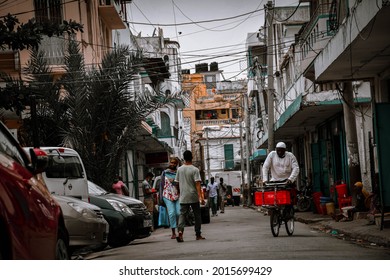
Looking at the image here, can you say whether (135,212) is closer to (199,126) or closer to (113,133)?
(199,126)

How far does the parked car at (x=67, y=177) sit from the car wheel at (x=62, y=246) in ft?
14.3

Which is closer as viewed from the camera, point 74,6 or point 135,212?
point 74,6

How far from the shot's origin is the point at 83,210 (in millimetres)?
8891

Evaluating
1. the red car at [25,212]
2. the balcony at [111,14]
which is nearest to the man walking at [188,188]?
the balcony at [111,14]

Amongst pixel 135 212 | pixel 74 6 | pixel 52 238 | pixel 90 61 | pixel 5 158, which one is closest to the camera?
pixel 5 158

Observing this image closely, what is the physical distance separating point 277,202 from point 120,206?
2.50 m

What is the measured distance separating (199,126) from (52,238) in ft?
19.0

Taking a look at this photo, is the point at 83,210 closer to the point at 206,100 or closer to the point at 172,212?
the point at 206,100

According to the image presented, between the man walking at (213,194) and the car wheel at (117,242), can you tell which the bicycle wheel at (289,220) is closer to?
the car wheel at (117,242)

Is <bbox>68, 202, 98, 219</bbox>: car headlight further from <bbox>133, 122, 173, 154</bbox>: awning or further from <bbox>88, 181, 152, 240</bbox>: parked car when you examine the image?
<bbox>88, 181, 152, 240</bbox>: parked car

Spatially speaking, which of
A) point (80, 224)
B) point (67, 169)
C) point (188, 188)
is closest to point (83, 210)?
point (80, 224)

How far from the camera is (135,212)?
12.4m

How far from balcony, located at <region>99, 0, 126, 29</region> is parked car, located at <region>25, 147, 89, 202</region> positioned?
89.1 inches
